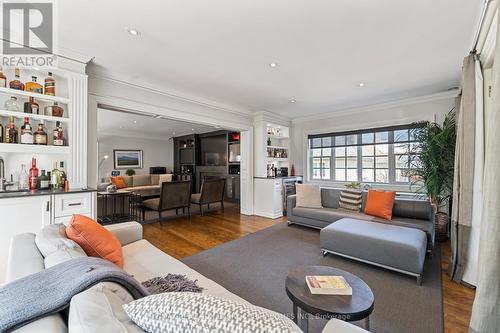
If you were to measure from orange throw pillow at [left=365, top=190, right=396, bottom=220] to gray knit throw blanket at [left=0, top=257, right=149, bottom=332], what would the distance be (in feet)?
11.4

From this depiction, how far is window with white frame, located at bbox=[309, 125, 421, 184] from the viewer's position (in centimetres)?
445

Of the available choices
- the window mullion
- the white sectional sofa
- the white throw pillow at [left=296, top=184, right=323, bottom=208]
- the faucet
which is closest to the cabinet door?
the faucet

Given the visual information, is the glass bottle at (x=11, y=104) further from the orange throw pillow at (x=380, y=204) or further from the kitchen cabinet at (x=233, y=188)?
the kitchen cabinet at (x=233, y=188)

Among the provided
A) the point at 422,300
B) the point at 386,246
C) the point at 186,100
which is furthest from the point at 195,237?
the point at 422,300

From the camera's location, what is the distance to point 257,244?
3.28 metres

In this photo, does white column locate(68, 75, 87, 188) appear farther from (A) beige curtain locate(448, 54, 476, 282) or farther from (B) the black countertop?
(A) beige curtain locate(448, 54, 476, 282)

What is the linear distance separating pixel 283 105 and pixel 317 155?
5.88 feet

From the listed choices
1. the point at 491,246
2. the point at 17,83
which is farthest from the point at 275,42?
the point at 17,83

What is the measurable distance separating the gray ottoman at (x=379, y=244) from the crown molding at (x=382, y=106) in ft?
9.19

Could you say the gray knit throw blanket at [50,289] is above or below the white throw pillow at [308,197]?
above

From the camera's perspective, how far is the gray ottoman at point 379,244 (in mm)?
2219

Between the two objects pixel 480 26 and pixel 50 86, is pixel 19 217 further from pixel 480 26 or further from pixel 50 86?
pixel 480 26

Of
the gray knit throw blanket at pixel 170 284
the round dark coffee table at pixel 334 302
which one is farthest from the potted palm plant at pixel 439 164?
the gray knit throw blanket at pixel 170 284

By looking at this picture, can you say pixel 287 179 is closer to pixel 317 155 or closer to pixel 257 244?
pixel 317 155
